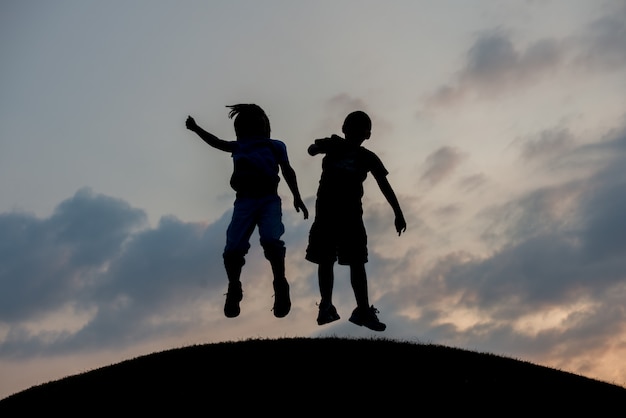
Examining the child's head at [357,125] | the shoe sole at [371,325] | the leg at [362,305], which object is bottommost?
the shoe sole at [371,325]

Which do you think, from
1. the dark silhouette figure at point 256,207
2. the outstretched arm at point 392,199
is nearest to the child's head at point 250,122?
the dark silhouette figure at point 256,207

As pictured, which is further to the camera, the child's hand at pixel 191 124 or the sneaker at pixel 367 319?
the sneaker at pixel 367 319

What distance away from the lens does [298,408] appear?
412 inches

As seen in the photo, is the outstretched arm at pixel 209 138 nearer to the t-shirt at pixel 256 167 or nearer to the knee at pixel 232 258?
the t-shirt at pixel 256 167

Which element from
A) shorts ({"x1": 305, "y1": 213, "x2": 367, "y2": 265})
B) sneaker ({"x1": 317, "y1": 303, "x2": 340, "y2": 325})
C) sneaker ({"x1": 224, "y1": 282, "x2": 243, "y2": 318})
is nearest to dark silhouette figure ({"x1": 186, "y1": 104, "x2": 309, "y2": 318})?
sneaker ({"x1": 224, "y1": 282, "x2": 243, "y2": 318})

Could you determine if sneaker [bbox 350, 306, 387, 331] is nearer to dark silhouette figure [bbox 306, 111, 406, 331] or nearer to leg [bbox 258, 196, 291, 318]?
dark silhouette figure [bbox 306, 111, 406, 331]

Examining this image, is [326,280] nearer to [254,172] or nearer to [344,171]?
[344,171]

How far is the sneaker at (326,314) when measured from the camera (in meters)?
13.0

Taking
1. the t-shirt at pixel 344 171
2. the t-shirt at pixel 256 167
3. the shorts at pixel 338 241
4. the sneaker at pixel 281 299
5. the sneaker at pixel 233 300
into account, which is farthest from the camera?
the shorts at pixel 338 241

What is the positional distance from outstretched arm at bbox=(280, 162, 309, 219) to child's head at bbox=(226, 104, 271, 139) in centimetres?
68

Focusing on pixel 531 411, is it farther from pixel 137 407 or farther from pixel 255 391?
pixel 137 407

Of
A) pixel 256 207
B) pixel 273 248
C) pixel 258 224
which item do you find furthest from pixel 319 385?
pixel 256 207

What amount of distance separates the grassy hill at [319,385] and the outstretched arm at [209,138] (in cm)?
340

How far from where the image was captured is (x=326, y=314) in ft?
42.7
